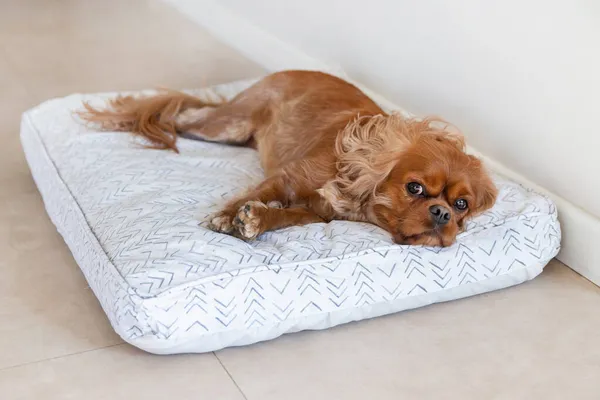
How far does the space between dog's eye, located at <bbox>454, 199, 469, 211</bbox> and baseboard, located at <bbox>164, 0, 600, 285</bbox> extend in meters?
0.47

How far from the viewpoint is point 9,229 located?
2.78m

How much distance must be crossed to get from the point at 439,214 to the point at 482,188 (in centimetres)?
23

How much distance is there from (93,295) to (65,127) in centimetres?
103

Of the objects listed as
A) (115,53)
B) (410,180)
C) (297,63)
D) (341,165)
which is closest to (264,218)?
(341,165)

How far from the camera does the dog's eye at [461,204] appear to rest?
2.43 m

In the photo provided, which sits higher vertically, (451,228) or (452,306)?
Answer: (451,228)

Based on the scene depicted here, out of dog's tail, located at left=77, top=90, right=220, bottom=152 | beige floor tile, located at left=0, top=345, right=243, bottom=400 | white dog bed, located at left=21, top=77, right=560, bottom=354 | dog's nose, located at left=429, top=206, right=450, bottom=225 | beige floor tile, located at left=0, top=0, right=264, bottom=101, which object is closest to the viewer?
beige floor tile, located at left=0, top=345, right=243, bottom=400

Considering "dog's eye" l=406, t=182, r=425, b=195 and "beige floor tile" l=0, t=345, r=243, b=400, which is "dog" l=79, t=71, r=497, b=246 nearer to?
"dog's eye" l=406, t=182, r=425, b=195

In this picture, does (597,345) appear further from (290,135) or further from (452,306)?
(290,135)

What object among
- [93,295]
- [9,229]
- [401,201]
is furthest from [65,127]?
[401,201]

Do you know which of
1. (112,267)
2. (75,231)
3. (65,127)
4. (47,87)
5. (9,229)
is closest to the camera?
(112,267)

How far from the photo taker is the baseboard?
2.68 metres

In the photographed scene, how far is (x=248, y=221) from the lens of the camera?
2.41 meters

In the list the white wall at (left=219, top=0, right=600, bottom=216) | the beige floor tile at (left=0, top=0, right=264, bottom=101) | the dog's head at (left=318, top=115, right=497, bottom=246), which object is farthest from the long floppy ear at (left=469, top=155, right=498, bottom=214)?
the beige floor tile at (left=0, top=0, right=264, bottom=101)
